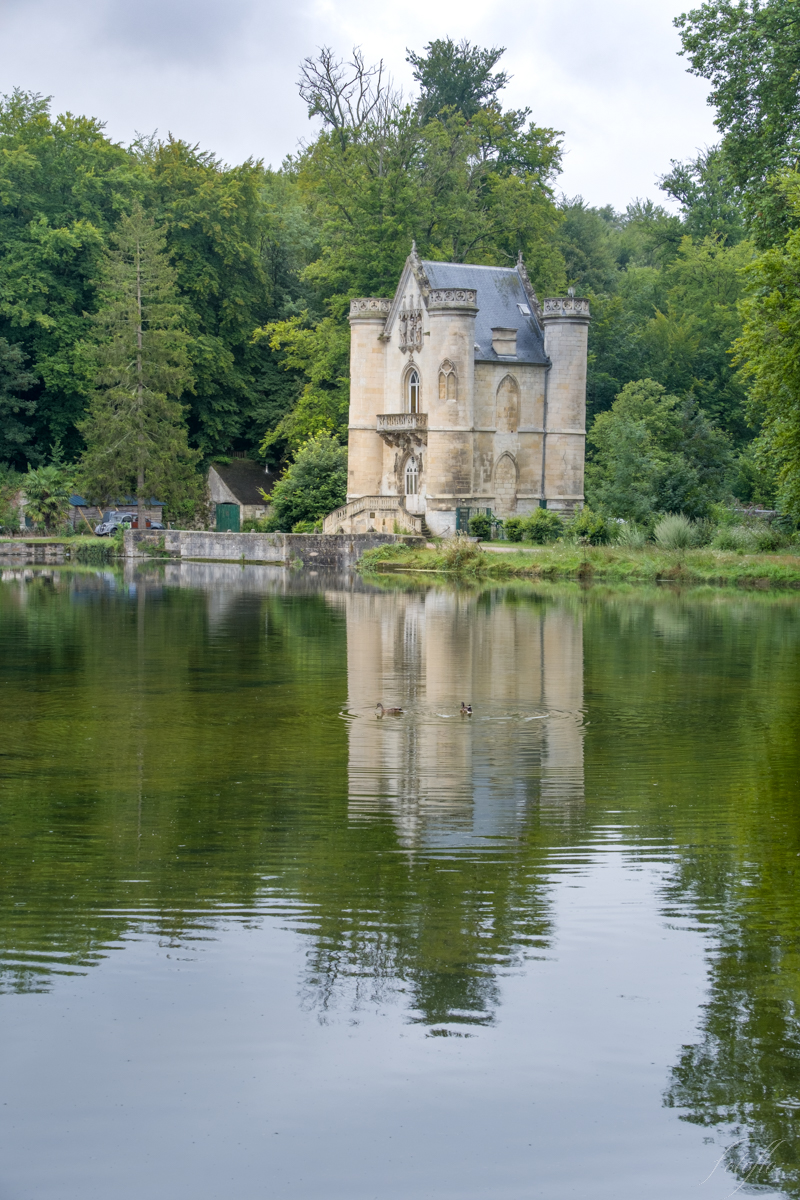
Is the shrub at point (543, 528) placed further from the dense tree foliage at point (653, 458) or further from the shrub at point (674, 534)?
the shrub at point (674, 534)

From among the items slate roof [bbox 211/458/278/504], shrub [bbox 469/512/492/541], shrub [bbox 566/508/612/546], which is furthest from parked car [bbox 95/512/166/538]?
shrub [bbox 566/508/612/546]

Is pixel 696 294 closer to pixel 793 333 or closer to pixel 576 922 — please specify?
pixel 793 333

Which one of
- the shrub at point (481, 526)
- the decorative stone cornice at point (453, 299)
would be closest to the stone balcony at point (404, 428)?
the decorative stone cornice at point (453, 299)

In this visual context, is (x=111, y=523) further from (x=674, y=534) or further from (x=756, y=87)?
(x=756, y=87)

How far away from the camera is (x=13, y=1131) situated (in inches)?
209

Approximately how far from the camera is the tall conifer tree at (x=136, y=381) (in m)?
57.2

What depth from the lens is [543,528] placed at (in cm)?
4584

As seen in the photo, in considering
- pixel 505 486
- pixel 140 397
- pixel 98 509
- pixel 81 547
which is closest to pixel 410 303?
pixel 505 486

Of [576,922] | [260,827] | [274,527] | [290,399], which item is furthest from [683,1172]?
[290,399]

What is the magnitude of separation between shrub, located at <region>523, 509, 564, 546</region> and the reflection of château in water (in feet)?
61.8

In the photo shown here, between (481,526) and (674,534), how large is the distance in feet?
30.8

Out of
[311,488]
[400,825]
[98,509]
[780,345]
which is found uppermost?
[780,345]

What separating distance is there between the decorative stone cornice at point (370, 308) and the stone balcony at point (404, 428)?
3.99 meters

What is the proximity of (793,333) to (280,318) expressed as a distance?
41.3 meters
